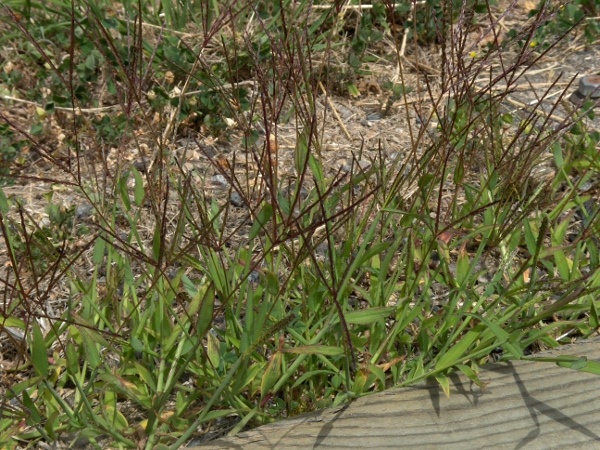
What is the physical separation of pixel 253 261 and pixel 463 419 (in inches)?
26.5

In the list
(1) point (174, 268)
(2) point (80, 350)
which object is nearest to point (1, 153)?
(1) point (174, 268)

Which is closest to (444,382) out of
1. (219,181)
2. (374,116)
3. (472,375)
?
(472,375)

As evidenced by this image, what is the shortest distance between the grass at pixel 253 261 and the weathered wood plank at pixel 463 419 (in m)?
0.04

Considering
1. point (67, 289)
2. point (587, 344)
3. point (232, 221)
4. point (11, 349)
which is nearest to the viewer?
point (587, 344)

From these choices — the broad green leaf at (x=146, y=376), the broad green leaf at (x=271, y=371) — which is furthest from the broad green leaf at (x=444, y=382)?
the broad green leaf at (x=146, y=376)

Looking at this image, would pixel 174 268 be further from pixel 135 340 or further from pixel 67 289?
pixel 135 340

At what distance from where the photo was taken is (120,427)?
140cm

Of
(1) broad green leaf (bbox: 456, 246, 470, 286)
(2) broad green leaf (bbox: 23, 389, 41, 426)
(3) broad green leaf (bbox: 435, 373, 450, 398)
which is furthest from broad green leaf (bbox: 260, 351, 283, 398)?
(1) broad green leaf (bbox: 456, 246, 470, 286)

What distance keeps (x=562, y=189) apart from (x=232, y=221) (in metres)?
1.02

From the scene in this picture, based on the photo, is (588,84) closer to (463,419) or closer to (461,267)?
(461,267)

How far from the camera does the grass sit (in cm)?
131

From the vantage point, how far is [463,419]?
4.11 feet

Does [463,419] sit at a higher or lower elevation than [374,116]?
lower

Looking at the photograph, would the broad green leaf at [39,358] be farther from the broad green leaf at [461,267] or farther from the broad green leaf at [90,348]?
the broad green leaf at [461,267]
